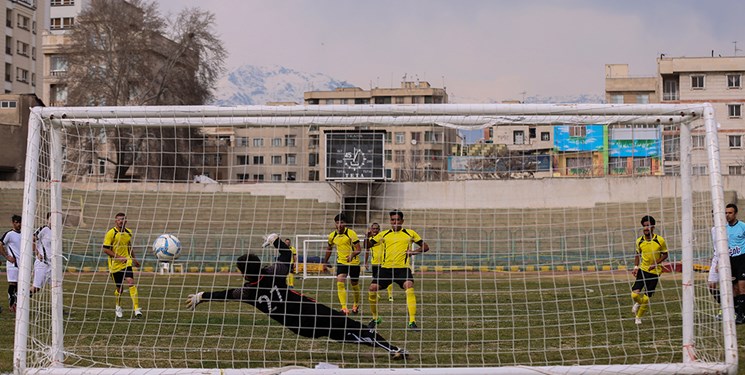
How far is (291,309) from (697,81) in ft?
219

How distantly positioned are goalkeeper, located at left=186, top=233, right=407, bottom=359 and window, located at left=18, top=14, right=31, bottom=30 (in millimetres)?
70800

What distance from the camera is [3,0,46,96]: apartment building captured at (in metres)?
72.8

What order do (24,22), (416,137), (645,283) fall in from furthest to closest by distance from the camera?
(24,22), (645,283), (416,137)

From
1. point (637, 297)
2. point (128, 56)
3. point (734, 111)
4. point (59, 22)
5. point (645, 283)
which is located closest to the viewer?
point (637, 297)

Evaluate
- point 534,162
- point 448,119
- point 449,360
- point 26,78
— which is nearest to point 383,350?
point 449,360

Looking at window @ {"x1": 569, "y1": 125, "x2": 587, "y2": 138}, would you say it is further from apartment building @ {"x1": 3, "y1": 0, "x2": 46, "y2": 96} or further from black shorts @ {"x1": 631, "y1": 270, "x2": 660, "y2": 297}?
apartment building @ {"x1": 3, "y1": 0, "x2": 46, "y2": 96}

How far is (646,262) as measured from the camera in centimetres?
1462

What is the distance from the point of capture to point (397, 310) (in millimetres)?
16875

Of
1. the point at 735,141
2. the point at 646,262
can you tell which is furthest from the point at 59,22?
the point at 646,262

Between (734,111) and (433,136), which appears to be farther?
(734,111)

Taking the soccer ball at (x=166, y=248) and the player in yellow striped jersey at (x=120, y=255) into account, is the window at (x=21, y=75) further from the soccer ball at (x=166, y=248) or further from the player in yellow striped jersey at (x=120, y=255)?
the player in yellow striped jersey at (x=120, y=255)

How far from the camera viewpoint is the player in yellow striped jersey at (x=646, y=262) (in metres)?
14.1

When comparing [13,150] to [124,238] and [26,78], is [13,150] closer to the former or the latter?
[26,78]

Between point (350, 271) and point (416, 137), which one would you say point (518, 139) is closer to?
point (350, 271)
